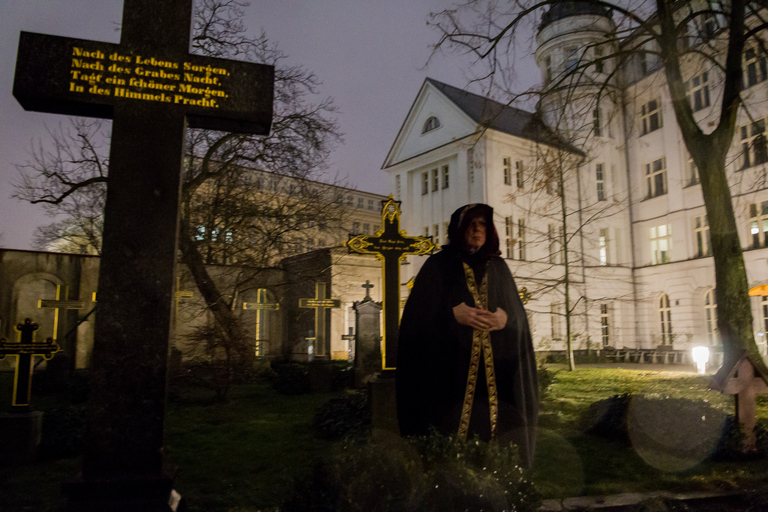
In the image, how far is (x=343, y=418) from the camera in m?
8.02

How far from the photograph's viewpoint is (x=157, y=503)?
3.86m

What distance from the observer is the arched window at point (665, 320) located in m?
25.9

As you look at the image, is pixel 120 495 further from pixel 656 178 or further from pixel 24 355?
pixel 656 178

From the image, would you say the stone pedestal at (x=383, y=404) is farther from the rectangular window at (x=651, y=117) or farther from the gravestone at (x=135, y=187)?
the rectangular window at (x=651, y=117)

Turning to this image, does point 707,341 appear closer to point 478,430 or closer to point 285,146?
point 285,146

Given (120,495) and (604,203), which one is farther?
(604,203)

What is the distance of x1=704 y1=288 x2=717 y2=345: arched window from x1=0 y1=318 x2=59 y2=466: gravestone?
2558cm

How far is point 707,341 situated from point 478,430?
24407mm

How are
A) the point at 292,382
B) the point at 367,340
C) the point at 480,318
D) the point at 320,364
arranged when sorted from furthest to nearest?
the point at 320,364 → the point at 292,382 → the point at 367,340 → the point at 480,318

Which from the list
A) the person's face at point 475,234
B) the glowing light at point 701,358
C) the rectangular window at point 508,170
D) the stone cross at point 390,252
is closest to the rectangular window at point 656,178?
the rectangular window at point 508,170

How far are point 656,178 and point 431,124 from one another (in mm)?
12242

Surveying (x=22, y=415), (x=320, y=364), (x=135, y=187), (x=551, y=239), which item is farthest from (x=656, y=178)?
(x=22, y=415)

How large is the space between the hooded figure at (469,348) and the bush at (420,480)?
55 centimetres

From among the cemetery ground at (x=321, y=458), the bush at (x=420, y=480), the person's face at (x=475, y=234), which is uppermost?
the person's face at (x=475, y=234)
